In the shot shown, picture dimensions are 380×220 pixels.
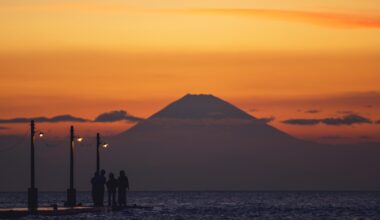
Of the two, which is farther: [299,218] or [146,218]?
[299,218]

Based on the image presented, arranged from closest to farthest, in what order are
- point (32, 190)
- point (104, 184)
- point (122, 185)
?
point (32, 190) < point (104, 184) < point (122, 185)

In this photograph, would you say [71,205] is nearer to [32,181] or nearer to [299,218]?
[32,181]

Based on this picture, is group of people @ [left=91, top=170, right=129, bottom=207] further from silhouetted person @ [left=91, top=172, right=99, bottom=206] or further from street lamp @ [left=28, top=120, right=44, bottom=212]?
street lamp @ [left=28, top=120, right=44, bottom=212]

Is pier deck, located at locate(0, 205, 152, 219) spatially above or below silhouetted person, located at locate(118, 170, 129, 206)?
below

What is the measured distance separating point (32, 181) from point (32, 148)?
189 cm

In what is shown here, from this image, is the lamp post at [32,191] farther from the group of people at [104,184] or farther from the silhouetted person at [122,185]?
the silhouetted person at [122,185]

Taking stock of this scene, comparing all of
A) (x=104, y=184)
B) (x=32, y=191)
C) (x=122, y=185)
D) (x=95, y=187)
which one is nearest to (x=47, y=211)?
(x=32, y=191)

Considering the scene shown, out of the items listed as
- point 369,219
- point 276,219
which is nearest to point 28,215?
point 276,219

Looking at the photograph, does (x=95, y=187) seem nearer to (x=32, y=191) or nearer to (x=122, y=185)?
(x=122, y=185)

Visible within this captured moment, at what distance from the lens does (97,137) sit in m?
83.2

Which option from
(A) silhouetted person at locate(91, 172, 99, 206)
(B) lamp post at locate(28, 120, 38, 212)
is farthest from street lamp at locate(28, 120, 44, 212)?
(A) silhouetted person at locate(91, 172, 99, 206)

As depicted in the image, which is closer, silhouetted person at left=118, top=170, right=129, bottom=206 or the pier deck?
the pier deck

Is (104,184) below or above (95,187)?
above

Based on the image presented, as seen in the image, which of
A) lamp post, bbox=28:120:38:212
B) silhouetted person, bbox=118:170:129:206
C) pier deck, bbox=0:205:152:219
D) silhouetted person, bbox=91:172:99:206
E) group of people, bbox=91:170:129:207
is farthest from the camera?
silhouetted person, bbox=118:170:129:206
